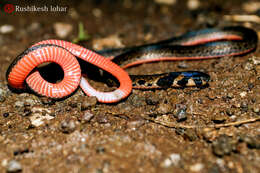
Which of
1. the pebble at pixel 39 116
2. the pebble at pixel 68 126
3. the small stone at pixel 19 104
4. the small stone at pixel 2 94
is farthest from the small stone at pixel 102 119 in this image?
the small stone at pixel 2 94

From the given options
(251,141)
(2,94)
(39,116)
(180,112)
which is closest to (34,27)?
(2,94)

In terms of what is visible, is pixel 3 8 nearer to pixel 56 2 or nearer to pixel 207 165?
pixel 56 2

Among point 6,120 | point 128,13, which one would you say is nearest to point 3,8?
point 128,13

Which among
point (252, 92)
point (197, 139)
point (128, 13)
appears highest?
point (128, 13)

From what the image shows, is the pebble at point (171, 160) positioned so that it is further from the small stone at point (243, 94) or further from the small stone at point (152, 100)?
the small stone at point (243, 94)

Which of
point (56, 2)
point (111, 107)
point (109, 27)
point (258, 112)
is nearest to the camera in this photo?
point (258, 112)

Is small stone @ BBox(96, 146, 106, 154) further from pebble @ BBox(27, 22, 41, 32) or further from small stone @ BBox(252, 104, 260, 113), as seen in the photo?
pebble @ BBox(27, 22, 41, 32)

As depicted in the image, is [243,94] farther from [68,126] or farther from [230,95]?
[68,126]
